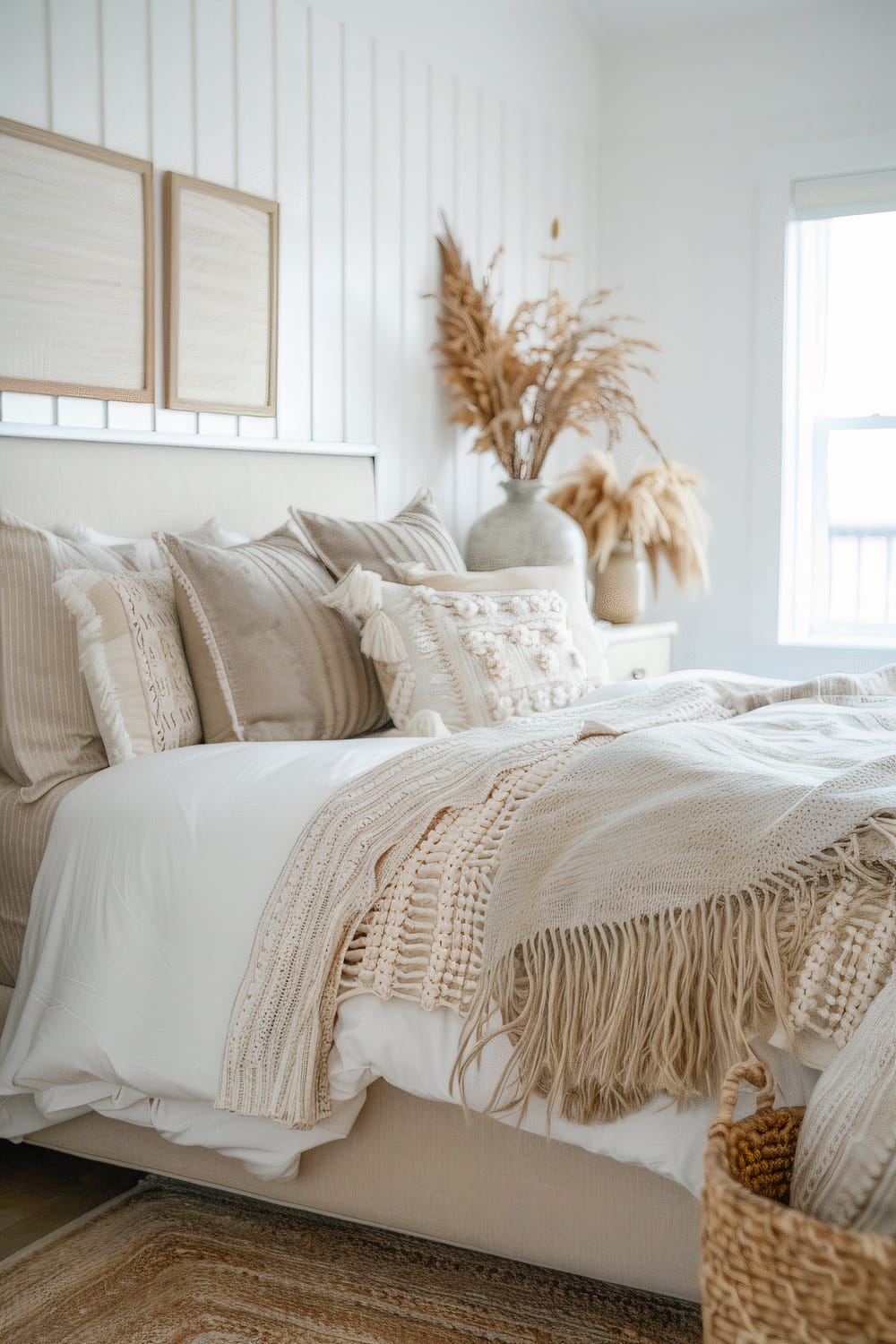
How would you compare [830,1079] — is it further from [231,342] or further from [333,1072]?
[231,342]

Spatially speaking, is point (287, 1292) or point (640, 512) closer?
point (287, 1292)

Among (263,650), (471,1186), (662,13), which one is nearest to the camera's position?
(471,1186)

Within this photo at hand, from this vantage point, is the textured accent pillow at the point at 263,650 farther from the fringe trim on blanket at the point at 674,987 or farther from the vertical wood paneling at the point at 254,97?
the vertical wood paneling at the point at 254,97

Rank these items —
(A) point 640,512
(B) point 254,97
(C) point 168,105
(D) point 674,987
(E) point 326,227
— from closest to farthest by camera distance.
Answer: (D) point 674,987 → (C) point 168,105 → (B) point 254,97 → (E) point 326,227 → (A) point 640,512

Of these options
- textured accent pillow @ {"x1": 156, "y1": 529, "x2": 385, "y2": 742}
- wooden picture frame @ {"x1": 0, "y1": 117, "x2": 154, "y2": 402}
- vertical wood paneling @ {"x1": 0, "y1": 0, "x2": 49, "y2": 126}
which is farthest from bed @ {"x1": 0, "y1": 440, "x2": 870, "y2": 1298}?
vertical wood paneling @ {"x1": 0, "y1": 0, "x2": 49, "y2": 126}

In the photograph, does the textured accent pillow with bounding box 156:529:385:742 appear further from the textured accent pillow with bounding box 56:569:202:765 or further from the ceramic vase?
the ceramic vase

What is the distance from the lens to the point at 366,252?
320 cm

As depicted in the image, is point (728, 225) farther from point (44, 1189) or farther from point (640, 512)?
point (44, 1189)

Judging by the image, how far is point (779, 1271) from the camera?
3.26 ft

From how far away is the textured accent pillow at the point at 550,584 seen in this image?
2375 mm

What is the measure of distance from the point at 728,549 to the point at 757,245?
3.15 feet

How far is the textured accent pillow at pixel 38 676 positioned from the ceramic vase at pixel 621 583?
201 cm

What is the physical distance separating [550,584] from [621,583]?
3.88 feet

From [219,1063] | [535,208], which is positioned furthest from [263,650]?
[535,208]
